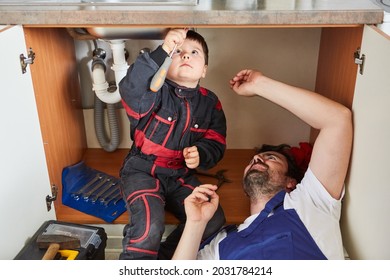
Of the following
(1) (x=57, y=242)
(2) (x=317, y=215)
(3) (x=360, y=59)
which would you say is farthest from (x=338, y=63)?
(1) (x=57, y=242)

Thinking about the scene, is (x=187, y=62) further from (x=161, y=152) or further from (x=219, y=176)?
(x=219, y=176)

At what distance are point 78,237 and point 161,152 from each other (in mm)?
377

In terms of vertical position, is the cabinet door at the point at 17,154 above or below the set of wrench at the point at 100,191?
above

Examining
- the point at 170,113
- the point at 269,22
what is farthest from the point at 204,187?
the point at 269,22

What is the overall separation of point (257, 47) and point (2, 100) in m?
1.04

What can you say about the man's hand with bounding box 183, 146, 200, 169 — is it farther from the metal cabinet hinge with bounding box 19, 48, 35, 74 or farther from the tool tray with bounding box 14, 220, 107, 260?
the metal cabinet hinge with bounding box 19, 48, 35, 74

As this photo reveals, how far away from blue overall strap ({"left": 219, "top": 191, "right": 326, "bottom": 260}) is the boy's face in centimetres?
46

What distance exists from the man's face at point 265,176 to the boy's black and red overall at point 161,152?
0.46ft

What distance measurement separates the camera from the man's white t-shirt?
1287mm

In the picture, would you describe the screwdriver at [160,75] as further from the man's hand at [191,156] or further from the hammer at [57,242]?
the hammer at [57,242]

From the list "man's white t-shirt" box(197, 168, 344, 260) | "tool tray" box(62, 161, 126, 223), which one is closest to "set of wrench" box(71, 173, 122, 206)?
"tool tray" box(62, 161, 126, 223)

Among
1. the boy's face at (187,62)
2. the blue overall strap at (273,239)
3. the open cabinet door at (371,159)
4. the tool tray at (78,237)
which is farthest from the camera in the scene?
the boy's face at (187,62)

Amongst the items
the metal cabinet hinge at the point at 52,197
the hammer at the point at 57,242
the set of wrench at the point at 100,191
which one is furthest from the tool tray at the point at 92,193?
the hammer at the point at 57,242

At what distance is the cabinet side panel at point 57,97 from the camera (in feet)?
4.91
